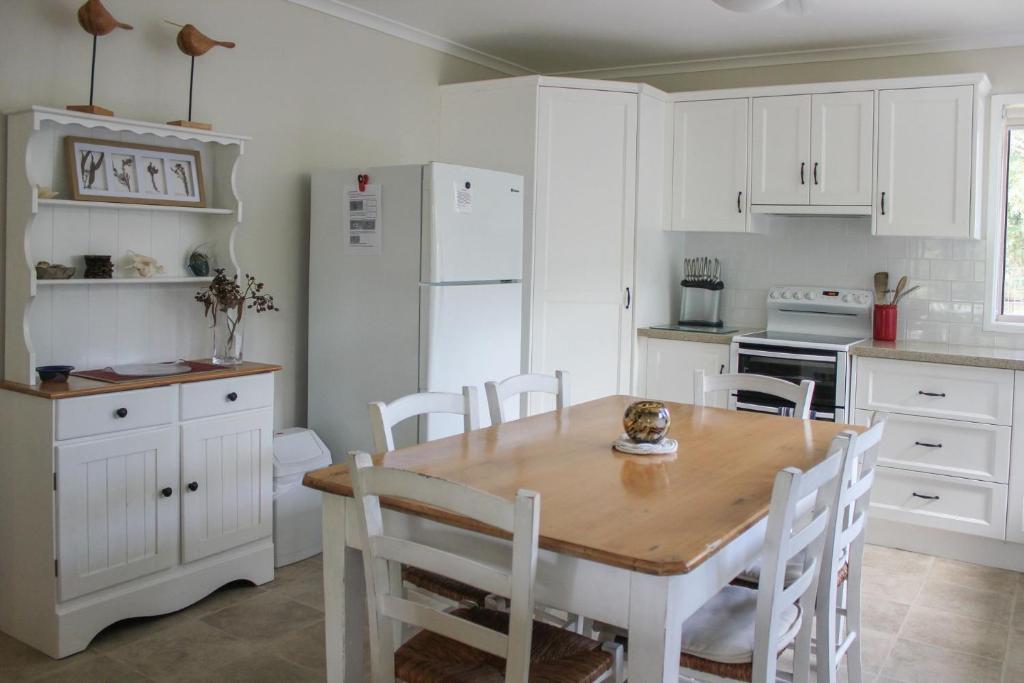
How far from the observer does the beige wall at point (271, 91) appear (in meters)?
3.15

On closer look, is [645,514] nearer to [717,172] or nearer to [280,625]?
[280,625]

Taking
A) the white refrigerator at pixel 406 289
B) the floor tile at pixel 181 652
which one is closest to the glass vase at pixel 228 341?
the white refrigerator at pixel 406 289

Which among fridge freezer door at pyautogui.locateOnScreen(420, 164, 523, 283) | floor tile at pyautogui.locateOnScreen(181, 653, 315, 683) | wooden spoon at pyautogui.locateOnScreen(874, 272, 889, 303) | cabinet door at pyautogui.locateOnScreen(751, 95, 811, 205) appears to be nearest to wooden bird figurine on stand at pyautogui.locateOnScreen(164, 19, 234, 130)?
fridge freezer door at pyautogui.locateOnScreen(420, 164, 523, 283)

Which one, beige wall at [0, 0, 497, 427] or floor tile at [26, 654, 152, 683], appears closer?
floor tile at [26, 654, 152, 683]

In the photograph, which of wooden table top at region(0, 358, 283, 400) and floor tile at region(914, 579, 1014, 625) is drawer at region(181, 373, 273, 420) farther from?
floor tile at region(914, 579, 1014, 625)

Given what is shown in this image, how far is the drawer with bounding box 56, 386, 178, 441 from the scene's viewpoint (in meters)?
2.85

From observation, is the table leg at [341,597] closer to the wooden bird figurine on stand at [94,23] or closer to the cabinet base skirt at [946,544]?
the wooden bird figurine on stand at [94,23]

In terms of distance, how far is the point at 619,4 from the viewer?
406 cm

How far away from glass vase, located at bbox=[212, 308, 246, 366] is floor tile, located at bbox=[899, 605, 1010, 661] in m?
2.67

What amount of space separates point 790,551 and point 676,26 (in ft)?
10.6

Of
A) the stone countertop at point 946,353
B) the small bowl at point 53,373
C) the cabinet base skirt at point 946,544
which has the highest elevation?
the stone countertop at point 946,353

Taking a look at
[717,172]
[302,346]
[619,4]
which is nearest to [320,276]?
[302,346]

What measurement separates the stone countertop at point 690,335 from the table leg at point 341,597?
2.95 metres

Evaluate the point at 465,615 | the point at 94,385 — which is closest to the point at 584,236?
the point at 94,385
